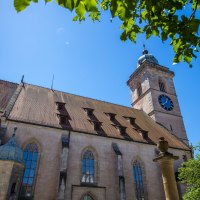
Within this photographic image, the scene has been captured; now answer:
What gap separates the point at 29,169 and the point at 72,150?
3504 millimetres

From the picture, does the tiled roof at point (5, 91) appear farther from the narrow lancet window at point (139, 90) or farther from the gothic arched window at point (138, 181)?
the narrow lancet window at point (139, 90)

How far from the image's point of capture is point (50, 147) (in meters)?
16.9

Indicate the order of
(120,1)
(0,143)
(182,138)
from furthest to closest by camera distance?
(182,138), (0,143), (120,1)

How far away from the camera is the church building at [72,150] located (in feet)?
49.2

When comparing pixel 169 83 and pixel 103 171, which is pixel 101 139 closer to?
pixel 103 171

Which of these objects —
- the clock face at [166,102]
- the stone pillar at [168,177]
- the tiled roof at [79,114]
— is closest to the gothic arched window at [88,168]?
the tiled roof at [79,114]

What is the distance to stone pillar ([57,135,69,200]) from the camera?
578 inches

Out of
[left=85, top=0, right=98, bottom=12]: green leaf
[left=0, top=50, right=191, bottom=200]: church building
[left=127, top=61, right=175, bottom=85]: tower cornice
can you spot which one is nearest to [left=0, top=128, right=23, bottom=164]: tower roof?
[left=0, top=50, right=191, bottom=200]: church building

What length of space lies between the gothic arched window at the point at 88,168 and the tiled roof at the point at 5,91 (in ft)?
28.9

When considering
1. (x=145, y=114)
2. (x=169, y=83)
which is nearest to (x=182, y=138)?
(x=145, y=114)

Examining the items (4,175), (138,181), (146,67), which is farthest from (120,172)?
(146,67)

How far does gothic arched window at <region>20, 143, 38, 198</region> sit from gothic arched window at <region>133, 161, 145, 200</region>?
8.40 m

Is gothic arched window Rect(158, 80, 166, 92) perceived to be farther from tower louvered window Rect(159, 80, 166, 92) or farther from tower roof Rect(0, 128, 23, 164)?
tower roof Rect(0, 128, 23, 164)

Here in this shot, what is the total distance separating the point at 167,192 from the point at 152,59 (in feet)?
101
